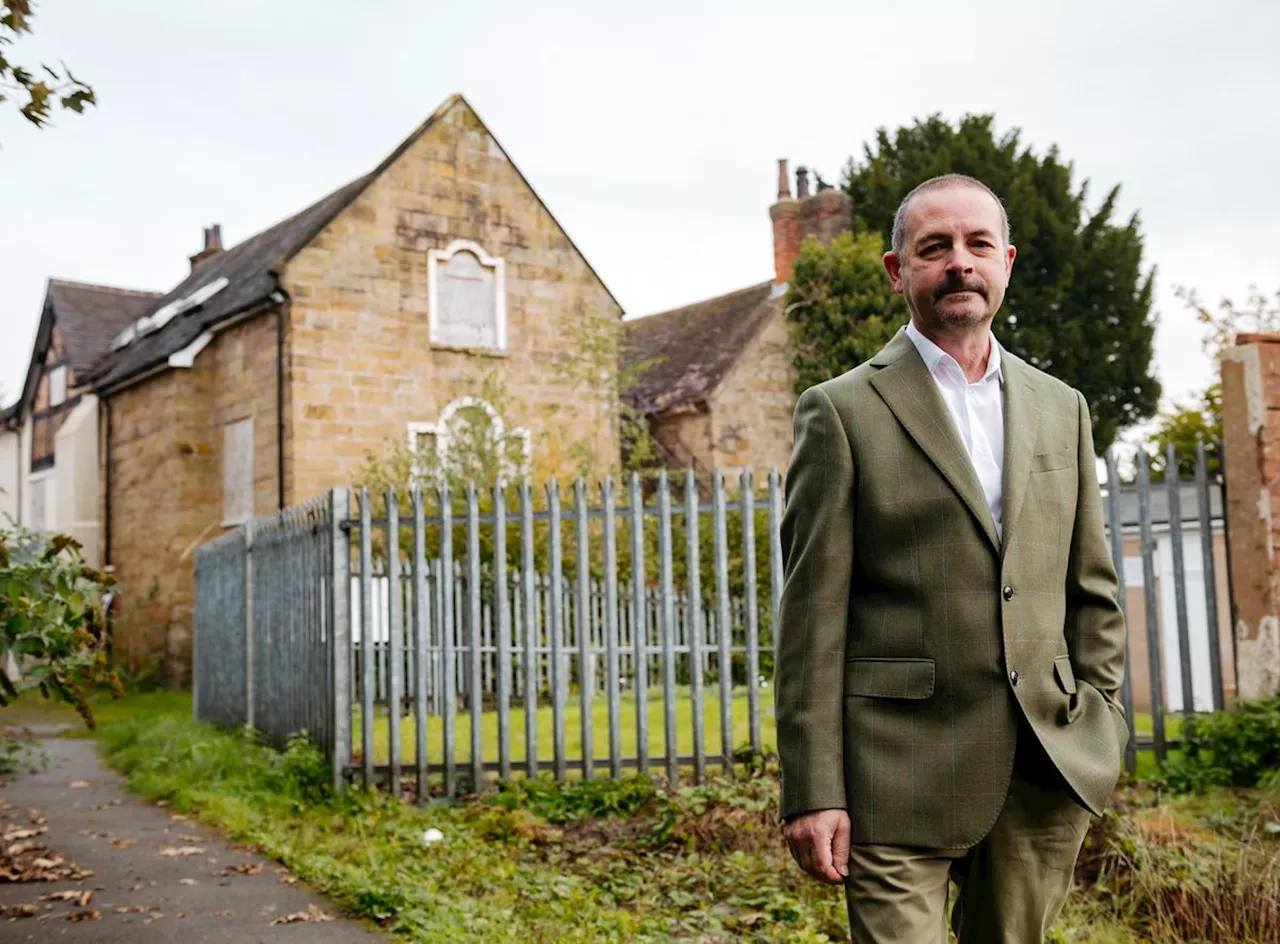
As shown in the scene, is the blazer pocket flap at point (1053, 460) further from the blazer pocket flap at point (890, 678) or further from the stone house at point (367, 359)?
the stone house at point (367, 359)

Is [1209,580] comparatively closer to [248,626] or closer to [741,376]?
[248,626]

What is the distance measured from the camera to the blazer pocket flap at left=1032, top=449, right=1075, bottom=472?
2875 mm

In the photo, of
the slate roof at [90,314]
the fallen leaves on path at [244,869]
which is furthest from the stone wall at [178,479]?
the fallen leaves on path at [244,869]

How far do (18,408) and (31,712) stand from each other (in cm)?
1550

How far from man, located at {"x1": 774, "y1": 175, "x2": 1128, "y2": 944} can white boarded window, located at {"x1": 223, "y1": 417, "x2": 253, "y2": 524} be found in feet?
59.4

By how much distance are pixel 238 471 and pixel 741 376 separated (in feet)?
27.2

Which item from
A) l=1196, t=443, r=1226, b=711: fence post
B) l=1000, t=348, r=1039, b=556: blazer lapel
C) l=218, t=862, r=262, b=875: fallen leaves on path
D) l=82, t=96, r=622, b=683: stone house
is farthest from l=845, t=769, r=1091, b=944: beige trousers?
l=82, t=96, r=622, b=683: stone house

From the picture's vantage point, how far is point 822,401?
2.87 m

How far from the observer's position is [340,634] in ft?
27.3

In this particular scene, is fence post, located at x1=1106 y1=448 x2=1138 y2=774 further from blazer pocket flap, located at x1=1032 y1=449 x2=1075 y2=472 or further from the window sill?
the window sill

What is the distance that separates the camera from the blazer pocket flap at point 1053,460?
2.88m

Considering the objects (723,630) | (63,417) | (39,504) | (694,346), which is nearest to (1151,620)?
(723,630)

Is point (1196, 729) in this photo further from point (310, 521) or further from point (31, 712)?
point (31, 712)

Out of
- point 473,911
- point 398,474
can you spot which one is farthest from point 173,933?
point 398,474
